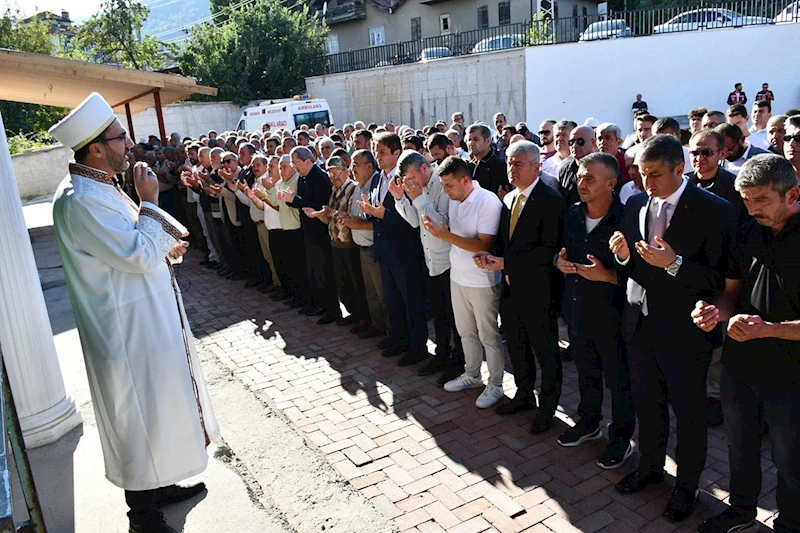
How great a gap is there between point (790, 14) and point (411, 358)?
19.3m

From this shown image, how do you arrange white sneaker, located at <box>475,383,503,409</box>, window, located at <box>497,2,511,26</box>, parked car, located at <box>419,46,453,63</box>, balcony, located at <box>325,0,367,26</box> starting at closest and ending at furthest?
white sneaker, located at <box>475,383,503,409</box>
parked car, located at <box>419,46,453,63</box>
window, located at <box>497,2,511,26</box>
balcony, located at <box>325,0,367,26</box>

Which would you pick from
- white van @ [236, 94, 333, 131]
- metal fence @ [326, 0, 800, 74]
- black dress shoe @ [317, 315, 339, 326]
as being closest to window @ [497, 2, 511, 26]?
metal fence @ [326, 0, 800, 74]

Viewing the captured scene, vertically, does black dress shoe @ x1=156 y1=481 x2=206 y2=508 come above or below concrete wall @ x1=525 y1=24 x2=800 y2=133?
below

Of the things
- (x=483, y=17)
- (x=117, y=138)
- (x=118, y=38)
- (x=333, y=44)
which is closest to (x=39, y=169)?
(x=118, y=38)

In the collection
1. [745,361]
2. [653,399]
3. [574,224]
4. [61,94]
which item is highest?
[61,94]

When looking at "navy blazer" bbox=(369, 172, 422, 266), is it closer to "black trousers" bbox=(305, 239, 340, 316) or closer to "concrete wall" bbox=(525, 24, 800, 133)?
"black trousers" bbox=(305, 239, 340, 316)

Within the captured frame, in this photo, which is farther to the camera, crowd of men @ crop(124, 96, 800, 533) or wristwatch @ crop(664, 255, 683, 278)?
wristwatch @ crop(664, 255, 683, 278)

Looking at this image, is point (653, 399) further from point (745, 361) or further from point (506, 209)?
point (506, 209)

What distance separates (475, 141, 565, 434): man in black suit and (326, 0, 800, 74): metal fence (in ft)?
60.0

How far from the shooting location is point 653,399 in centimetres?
355

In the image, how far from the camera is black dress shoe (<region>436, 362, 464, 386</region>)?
5.36 m

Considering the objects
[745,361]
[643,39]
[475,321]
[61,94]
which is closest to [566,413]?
[475,321]

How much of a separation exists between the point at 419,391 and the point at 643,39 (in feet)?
60.4

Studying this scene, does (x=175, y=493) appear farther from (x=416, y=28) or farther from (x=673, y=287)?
(x=416, y=28)
